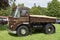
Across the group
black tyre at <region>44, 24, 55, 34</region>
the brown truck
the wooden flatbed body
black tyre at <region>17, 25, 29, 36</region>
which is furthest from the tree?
black tyre at <region>17, 25, 29, 36</region>

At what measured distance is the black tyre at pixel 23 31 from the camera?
1307cm

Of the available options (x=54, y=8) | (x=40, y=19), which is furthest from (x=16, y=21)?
(x=54, y=8)

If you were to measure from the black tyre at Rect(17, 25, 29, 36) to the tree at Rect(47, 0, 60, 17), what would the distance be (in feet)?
73.0

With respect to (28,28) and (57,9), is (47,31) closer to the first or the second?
(28,28)

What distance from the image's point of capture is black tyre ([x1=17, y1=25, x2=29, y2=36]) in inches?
515

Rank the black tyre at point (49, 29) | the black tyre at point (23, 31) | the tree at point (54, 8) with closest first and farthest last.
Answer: the black tyre at point (23, 31)
the black tyre at point (49, 29)
the tree at point (54, 8)

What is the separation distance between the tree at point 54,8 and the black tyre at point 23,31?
2224 cm

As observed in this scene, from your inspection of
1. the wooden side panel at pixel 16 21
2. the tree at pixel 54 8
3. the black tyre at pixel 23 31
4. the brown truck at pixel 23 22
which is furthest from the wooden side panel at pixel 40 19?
the tree at pixel 54 8

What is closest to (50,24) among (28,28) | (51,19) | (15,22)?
(51,19)

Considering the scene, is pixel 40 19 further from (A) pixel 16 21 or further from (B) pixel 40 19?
(A) pixel 16 21

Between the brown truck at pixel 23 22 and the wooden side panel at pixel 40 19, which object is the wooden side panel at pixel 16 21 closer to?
the brown truck at pixel 23 22

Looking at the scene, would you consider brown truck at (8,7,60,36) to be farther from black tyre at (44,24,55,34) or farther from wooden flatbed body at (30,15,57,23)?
black tyre at (44,24,55,34)

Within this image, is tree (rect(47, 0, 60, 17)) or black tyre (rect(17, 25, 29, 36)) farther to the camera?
tree (rect(47, 0, 60, 17))

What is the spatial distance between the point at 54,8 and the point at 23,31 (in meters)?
24.3
